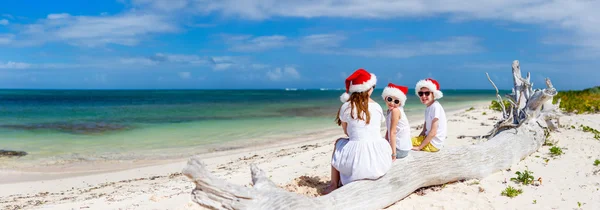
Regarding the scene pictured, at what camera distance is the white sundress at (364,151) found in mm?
5566

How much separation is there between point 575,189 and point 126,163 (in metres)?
10.5

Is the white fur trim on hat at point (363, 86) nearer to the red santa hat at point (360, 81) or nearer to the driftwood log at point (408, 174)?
the red santa hat at point (360, 81)

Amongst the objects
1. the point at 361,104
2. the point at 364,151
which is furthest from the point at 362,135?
the point at 361,104

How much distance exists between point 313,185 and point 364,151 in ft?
4.82

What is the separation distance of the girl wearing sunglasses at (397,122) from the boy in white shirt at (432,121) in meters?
0.49

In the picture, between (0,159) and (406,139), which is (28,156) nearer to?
(0,159)

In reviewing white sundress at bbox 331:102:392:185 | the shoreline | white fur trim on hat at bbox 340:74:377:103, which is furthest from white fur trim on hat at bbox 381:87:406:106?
the shoreline

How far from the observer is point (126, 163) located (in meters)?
12.1

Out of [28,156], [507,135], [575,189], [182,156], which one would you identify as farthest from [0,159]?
[575,189]

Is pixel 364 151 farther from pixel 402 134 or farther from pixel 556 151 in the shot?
pixel 556 151

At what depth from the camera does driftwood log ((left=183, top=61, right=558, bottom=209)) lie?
4.38m

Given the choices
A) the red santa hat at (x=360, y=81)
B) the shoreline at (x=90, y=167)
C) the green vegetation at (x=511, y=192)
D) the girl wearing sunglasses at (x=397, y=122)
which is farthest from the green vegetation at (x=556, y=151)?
the shoreline at (x=90, y=167)

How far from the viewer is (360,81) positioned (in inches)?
216

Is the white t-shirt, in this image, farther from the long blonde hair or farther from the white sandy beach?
the long blonde hair
